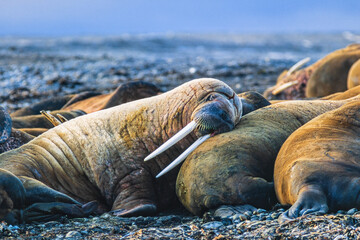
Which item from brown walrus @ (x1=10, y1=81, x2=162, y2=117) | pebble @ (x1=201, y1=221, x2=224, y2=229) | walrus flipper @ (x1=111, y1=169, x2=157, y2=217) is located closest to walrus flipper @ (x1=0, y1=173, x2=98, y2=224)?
walrus flipper @ (x1=111, y1=169, x2=157, y2=217)

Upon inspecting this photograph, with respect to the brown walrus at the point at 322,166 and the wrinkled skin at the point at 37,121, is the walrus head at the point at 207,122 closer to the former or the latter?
the brown walrus at the point at 322,166

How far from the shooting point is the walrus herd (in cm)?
426

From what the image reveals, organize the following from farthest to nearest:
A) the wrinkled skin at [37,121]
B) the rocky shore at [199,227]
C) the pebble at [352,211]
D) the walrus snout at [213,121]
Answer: the wrinkled skin at [37,121] < the walrus snout at [213,121] < the pebble at [352,211] < the rocky shore at [199,227]

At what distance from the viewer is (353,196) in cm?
397

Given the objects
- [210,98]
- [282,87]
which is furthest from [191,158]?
[282,87]

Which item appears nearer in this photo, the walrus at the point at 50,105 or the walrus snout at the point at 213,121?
the walrus snout at the point at 213,121

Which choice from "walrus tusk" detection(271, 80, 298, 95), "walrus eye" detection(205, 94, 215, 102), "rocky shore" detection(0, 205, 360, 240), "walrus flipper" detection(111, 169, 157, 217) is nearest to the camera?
"rocky shore" detection(0, 205, 360, 240)

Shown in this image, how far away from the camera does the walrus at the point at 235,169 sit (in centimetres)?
460

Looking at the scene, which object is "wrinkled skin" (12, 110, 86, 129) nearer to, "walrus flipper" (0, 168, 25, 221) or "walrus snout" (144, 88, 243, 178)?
"walrus snout" (144, 88, 243, 178)

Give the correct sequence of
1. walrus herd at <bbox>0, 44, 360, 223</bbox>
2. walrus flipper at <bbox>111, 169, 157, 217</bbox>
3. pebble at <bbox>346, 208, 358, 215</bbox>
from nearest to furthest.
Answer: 1. pebble at <bbox>346, 208, 358, 215</bbox>
2. walrus herd at <bbox>0, 44, 360, 223</bbox>
3. walrus flipper at <bbox>111, 169, 157, 217</bbox>

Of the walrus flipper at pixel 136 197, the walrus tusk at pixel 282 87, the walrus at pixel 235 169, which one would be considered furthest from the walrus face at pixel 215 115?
the walrus tusk at pixel 282 87

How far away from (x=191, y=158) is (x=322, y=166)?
1274 mm

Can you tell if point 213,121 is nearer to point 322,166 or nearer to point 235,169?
point 235,169

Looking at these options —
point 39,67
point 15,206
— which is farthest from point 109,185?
point 39,67
